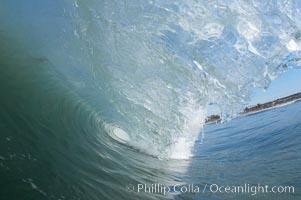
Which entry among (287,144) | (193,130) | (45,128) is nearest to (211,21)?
(45,128)

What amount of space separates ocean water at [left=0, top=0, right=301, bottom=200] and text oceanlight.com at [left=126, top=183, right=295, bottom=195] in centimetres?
7

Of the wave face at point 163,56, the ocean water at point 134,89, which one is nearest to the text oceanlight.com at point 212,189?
the ocean water at point 134,89

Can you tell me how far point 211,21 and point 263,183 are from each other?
381 centimetres

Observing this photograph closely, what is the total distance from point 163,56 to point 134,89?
2.71 m

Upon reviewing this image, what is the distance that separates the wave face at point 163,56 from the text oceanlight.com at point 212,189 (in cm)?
291

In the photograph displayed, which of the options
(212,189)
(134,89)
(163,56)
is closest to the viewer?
(212,189)

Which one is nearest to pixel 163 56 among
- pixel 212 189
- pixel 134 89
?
pixel 134 89

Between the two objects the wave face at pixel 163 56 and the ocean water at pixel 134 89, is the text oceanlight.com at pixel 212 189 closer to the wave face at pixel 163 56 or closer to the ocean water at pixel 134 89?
the ocean water at pixel 134 89

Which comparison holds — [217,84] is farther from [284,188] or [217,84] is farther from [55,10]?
[55,10]

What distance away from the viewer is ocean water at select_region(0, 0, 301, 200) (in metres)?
6.54

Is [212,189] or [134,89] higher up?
[134,89]

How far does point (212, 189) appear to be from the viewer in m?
6.93

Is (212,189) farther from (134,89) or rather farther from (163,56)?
(134,89)

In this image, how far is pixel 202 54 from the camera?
8.36m
